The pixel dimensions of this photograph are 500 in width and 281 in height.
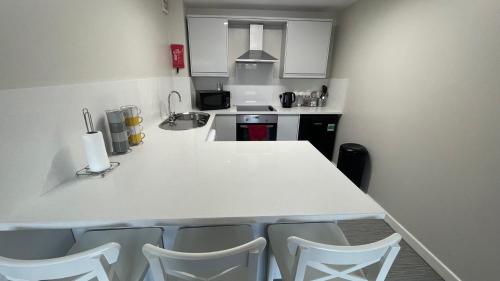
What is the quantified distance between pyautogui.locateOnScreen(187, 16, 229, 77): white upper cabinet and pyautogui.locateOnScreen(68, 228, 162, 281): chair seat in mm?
2468

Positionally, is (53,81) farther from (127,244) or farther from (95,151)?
(127,244)

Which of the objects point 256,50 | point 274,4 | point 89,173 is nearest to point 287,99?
point 256,50

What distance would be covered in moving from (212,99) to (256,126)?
2.51 feet

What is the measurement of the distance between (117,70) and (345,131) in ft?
9.03

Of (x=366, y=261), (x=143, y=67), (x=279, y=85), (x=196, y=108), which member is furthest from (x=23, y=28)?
(x=279, y=85)

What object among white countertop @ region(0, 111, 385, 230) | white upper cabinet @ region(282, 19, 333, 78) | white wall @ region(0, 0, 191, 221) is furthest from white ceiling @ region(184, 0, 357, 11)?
white countertop @ region(0, 111, 385, 230)

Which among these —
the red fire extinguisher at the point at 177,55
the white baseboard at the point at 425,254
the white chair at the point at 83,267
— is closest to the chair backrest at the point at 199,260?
the white chair at the point at 83,267

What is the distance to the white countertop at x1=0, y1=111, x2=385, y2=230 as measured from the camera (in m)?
0.81

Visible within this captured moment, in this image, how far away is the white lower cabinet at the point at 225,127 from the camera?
9.78ft

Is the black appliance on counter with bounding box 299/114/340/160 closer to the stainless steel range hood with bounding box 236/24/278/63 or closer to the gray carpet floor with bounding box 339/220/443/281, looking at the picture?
the stainless steel range hood with bounding box 236/24/278/63

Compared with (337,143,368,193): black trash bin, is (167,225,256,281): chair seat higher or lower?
higher

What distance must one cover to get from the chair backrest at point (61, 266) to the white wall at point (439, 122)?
6.58 feet

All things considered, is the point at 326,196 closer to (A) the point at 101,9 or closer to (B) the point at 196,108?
(A) the point at 101,9

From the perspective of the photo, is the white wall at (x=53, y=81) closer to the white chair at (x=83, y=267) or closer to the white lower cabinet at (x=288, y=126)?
the white chair at (x=83, y=267)
